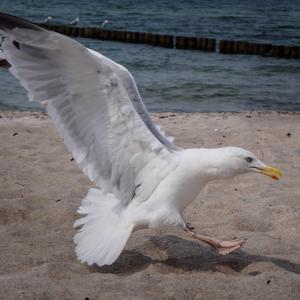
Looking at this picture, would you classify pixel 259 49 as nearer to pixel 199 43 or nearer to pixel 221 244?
pixel 199 43

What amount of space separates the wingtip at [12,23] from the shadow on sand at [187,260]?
1.19 metres

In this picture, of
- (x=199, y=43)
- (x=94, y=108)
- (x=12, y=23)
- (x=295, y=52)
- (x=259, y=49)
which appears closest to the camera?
(x=12, y=23)

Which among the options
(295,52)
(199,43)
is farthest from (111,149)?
(199,43)

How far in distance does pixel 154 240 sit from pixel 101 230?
0.36 meters

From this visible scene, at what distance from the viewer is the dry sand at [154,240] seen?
108 inches

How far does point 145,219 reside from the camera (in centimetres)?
314

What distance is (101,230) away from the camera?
3.21 metres

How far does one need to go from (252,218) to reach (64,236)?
1.11m

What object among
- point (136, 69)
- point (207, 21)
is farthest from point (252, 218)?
point (207, 21)

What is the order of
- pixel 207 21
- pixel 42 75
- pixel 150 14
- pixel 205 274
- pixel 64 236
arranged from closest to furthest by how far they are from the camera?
1. pixel 205 274
2. pixel 42 75
3. pixel 64 236
4. pixel 207 21
5. pixel 150 14

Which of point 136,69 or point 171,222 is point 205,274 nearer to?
point 171,222

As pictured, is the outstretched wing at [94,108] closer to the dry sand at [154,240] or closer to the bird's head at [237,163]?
the bird's head at [237,163]

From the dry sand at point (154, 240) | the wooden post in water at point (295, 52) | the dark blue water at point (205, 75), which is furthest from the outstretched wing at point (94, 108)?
the wooden post in water at point (295, 52)

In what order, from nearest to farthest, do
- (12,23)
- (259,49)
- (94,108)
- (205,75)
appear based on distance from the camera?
(12,23)
(94,108)
(205,75)
(259,49)
